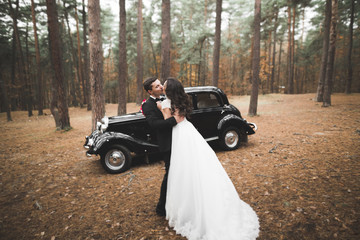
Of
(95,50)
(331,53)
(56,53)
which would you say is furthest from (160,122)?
(331,53)

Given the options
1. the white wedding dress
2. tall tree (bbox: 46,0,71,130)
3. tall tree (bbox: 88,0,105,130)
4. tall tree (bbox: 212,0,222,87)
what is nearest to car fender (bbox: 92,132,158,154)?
the white wedding dress

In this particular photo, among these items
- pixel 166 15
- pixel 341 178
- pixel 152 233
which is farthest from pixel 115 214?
pixel 166 15

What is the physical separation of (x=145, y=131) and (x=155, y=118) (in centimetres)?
242

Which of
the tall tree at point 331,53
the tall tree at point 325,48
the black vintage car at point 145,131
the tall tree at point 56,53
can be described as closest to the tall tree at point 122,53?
the tall tree at point 56,53

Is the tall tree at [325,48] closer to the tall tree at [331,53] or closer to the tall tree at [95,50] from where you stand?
the tall tree at [331,53]

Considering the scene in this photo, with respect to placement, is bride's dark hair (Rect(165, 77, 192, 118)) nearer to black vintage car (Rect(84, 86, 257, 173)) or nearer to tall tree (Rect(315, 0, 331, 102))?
black vintage car (Rect(84, 86, 257, 173))

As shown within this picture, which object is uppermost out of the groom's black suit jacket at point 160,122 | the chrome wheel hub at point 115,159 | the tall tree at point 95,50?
the tall tree at point 95,50

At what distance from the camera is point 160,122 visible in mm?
2223

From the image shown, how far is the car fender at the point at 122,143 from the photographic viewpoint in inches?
164

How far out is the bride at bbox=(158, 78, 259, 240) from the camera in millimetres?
2135

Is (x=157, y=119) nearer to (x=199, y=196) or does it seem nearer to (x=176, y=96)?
(x=176, y=96)

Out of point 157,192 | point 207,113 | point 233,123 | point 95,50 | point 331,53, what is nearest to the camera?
point 157,192

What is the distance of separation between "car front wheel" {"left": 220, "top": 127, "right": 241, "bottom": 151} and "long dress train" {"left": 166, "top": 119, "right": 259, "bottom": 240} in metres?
2.96

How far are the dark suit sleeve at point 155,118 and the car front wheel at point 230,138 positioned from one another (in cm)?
335
